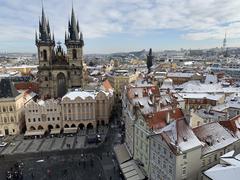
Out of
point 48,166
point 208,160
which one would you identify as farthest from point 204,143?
point 48,166

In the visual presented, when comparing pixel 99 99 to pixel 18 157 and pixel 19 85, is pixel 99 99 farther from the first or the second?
pixel 19 85

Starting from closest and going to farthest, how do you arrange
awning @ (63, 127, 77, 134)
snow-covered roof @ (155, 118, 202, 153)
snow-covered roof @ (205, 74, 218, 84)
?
snow-covered roof @ (155, 118, 202, 153), awning @ (63, 127, 77, 134), snow-covered roof @ (205, 74, 218, 84)

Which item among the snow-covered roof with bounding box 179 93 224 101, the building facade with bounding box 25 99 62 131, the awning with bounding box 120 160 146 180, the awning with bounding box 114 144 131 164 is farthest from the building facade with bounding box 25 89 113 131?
the awning with bounding box 120 160 146 180

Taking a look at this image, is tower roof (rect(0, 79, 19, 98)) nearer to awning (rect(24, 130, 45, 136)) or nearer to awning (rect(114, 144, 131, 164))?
awning (rect(24, 130, 45, 136))

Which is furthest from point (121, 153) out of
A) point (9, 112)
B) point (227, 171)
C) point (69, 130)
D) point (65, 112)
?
point (9, 112)

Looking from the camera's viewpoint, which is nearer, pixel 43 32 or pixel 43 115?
pixel 43 115

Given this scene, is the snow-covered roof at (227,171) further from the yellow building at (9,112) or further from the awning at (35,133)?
the yellow building at (9,112)

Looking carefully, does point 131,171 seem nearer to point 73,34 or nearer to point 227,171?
point 227,171
